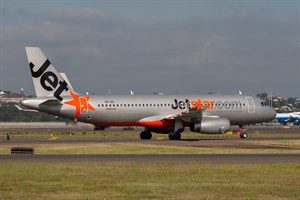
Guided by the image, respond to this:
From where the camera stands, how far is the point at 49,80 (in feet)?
229

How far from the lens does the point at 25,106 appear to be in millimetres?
68625

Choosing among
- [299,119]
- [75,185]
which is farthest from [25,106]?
[299,119]

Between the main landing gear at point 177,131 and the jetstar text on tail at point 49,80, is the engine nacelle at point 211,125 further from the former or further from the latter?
the jetstar text on tail at point 49,80

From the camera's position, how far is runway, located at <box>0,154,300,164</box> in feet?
132

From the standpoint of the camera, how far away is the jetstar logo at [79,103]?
2719 inches

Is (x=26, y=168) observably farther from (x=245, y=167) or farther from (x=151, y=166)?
(x=245, y=167)

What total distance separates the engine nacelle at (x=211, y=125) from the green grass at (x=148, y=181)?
97.8 ft

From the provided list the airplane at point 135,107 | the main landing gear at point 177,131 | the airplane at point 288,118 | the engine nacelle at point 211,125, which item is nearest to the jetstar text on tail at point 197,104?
the airplane at point 135,107

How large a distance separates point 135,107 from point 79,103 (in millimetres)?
5995

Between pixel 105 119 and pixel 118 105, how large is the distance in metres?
2.01

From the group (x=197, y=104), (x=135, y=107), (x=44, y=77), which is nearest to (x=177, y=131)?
(x=197, y=104)

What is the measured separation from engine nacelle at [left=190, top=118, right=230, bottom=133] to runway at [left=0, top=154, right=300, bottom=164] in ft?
75.8

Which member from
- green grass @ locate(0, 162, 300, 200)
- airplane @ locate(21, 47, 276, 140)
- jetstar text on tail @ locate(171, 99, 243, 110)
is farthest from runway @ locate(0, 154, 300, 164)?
jetstar text on tail @ locate(171, 99, 243, 110)

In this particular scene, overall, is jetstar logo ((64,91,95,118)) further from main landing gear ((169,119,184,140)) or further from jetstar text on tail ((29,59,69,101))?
main landing gear ((169,119,184,140))
